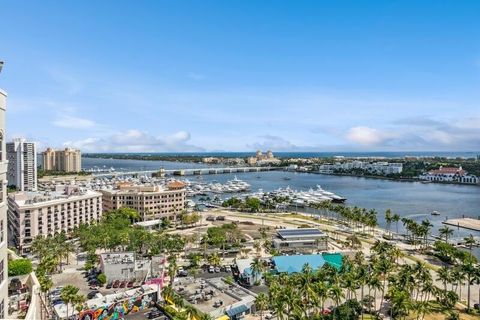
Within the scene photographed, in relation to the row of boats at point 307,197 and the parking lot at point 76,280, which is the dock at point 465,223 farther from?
the parking lot at point 76,280

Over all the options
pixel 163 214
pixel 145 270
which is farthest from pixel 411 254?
pixel 163 214

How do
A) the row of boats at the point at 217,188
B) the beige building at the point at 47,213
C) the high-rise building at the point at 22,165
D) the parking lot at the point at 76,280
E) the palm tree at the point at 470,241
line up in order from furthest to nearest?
1. the row of boats at the point at 217,188
2. the high-rise building at the point at 22,165
3. the beige building at the point at 47,213
4. the palm tree at the point at 470,241
5. the parking lot at the point at 76,280

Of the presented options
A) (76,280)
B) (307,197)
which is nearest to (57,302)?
(76,280)

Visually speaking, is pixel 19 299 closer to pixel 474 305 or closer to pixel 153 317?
pixel 153 317

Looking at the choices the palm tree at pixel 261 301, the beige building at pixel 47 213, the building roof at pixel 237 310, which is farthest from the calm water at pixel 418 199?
the beige building at pixel 47 213

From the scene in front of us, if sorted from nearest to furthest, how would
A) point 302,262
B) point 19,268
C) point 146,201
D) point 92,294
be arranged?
1. point 19,268
2. point 92,294
3. point 302,262
4. point 146,201

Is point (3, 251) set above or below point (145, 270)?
above

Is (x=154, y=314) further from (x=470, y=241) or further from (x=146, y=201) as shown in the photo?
(x=146, y=201)
